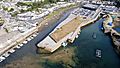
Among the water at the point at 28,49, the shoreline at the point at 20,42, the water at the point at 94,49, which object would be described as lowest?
the water at the point at 94,49

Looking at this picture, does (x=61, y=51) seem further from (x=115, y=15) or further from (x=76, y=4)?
(x=76, y=4)

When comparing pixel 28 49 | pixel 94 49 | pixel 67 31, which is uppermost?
pixel 67 31

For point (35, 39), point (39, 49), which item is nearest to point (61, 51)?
point (39, 49)

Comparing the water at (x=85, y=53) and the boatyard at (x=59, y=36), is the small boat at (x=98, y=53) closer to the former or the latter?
the boatyard at (x=59, y=36)

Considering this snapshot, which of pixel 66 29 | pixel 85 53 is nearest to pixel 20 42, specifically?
pixel 66 29

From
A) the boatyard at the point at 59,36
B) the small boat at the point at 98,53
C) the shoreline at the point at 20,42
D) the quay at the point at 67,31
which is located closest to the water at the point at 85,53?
the boatyard at the point at 59,36

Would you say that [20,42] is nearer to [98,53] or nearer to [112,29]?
[98,53]
